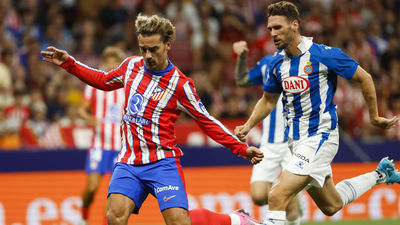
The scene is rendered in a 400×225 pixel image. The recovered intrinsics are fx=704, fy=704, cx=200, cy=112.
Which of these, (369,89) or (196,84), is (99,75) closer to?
(369,89)

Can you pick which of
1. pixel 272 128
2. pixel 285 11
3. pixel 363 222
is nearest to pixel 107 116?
pixel 272 128

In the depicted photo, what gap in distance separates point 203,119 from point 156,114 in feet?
1.36

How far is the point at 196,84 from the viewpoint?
13336 millimetres

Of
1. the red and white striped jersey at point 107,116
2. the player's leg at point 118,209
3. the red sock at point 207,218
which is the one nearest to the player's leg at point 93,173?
the red and white striped jersey at point 107,116

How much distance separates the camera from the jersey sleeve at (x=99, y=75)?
20.1ft

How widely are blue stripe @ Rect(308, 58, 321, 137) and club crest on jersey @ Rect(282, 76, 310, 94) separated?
5 cm

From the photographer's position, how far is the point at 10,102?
11.9 metres

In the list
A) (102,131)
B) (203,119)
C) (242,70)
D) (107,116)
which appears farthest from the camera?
(107,116)

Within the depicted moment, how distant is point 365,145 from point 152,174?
6673 millimetres

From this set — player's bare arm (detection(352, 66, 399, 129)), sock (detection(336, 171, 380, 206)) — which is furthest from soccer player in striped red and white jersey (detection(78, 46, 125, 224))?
player's bare arm (detection(352, 66, 399, 129))

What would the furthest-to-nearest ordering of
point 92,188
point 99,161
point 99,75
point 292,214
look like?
point 99,161, point 92,188, point 292,214, point 99,75

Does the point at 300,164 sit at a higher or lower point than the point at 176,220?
higher

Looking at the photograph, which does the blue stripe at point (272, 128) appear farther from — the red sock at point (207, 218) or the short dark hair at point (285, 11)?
the short dark hair at point (285, 11)

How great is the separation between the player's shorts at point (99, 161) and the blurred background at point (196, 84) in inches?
55.3
